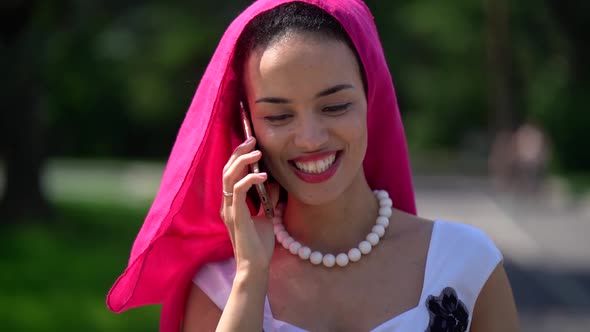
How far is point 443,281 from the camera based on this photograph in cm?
265

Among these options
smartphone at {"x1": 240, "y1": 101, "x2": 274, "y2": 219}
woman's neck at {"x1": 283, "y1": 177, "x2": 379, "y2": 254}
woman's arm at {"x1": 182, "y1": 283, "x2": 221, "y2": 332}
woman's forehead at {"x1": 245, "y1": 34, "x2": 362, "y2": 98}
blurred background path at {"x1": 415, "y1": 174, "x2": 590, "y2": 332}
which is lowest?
blurred background path at {"x1": 415, "y1": 174, "x2": 590, "y2": 332}

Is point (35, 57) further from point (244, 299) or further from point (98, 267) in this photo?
point (244, 299)

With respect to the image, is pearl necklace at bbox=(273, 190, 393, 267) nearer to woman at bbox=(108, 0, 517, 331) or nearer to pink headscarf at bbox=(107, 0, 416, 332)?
woman at bbox=(108, 0, 517, 331)

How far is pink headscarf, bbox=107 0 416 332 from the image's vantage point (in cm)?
266

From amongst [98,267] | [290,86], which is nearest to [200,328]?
[290,86]

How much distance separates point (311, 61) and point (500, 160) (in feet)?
81.8

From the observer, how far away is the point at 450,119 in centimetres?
3988

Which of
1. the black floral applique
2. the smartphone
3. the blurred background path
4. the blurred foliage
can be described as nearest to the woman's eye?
the smartphone

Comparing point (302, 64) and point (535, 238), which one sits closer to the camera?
point (302, 64)

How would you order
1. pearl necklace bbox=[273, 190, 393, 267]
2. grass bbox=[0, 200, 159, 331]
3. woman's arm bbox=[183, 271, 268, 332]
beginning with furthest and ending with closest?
grass bbox=[0, 200, 159, 331] < pearl necklace bbox=[273, 190, 393, 267] < woman's arm bbox=[183, 271, 268, 332]

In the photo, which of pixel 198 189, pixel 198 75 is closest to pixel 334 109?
pixel 198 189

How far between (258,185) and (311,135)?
198mm

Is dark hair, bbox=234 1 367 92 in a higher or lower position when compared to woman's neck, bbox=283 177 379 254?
higher

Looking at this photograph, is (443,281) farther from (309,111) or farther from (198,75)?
(198,75)
